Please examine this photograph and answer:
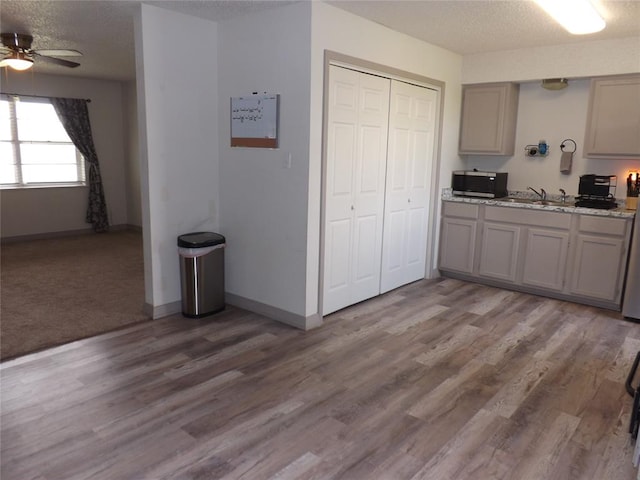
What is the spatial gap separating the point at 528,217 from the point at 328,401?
305 centimetres

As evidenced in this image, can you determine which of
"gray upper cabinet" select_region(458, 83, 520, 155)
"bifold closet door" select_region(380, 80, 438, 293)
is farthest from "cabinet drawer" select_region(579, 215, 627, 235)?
"bifold closet door" select_region(380, 80, 438, 293)

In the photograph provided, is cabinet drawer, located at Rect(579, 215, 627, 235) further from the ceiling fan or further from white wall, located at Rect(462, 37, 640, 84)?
the ceiling fan

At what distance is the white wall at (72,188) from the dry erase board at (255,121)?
4292 mm

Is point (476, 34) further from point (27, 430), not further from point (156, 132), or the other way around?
point (27, 430)

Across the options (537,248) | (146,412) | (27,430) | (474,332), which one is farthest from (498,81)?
(27,430)

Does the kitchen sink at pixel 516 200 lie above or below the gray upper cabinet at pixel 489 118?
below

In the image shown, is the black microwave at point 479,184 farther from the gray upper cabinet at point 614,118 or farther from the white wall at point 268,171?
the white wall at point 268,171

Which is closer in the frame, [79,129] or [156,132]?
[156,132]

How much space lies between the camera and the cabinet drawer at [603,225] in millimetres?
4238

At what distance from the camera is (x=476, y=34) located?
4227 mm

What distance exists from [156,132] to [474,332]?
9.74 ft

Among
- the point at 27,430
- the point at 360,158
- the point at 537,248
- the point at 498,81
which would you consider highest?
the point at 498,81

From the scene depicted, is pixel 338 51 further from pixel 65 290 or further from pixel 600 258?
pixel 65 290

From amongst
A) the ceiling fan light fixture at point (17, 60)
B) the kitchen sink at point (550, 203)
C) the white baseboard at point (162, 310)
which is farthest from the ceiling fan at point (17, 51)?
the kitchen sink at point (550, 203)
